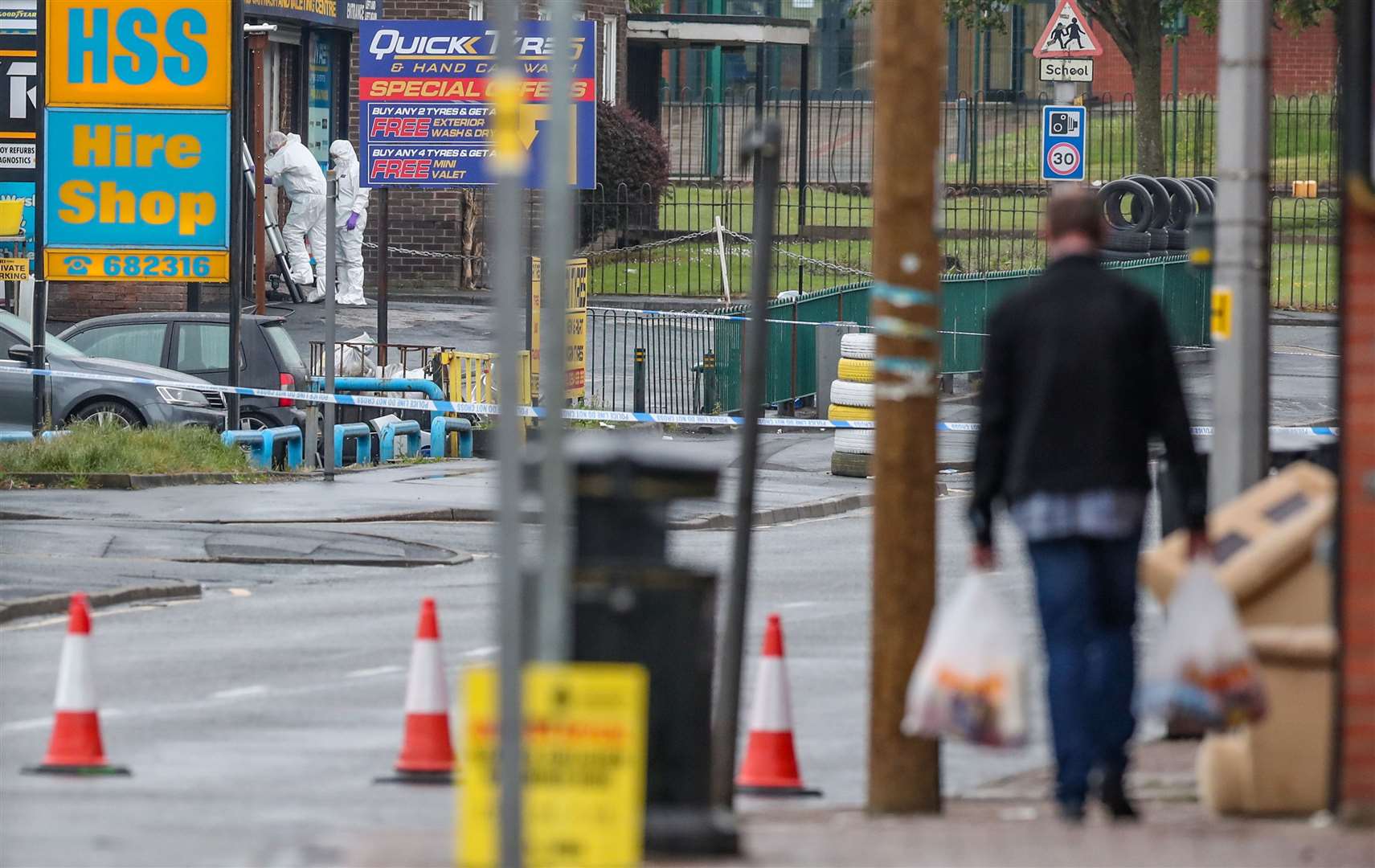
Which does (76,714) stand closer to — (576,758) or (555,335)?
(576,758)

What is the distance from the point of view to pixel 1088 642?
650cm

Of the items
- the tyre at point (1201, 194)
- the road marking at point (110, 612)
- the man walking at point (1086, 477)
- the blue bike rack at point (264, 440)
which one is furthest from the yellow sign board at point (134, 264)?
the tyre at point (1201, 194)

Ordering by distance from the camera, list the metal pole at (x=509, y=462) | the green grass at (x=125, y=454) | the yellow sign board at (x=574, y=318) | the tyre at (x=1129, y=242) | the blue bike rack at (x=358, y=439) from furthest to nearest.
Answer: the tyre at (x=1129, y=242), the yellow sign board at (x=574, y=318), the blue bike rack at (x=358, y=439), the green grass at (x=125, y=454), the metal pole at (x=509, y=462)

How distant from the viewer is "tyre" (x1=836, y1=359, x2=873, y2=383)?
2116cm

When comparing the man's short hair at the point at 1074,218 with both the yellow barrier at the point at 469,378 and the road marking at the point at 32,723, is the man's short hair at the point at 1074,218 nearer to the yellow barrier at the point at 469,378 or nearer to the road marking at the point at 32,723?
the road marking at the point at 32,723

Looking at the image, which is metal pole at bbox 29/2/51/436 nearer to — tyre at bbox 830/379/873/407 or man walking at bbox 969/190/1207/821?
tyre at bbox 830/379/873/407

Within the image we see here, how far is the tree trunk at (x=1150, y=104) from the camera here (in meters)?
Result: 39.5

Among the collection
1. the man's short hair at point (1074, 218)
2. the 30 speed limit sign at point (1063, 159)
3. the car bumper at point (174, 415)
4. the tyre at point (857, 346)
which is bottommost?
the car bumper at point (174, 415)

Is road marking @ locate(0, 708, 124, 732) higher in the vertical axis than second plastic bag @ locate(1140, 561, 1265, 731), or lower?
lower

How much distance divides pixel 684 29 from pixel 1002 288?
1499 centimetres

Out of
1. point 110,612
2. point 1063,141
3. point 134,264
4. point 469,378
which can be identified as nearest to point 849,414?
point 1063,141

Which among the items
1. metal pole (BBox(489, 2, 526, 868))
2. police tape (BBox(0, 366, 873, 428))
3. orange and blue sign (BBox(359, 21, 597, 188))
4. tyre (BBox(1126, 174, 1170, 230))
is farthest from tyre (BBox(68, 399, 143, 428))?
tyre (BBox(1126, 174, 1170, 230))

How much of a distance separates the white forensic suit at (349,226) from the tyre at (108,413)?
35.1 ft

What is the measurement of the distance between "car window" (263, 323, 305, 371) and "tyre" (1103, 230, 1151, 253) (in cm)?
1369
